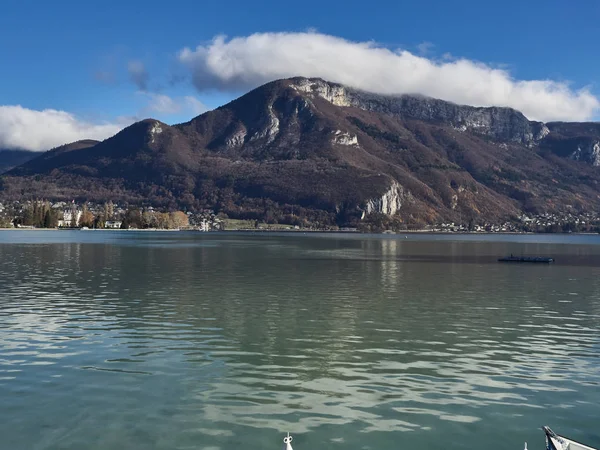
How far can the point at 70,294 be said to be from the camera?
56156 mm

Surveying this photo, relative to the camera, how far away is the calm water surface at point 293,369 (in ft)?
66.0

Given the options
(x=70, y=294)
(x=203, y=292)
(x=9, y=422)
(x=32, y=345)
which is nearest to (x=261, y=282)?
(x=203, y=292)

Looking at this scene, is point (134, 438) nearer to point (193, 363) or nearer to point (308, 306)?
point (193, 363)

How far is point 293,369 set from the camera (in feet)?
92.9

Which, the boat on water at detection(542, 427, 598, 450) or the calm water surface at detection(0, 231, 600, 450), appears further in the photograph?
the calm water surface at detection(0, 231, 600, 450)

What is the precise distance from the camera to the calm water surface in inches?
792

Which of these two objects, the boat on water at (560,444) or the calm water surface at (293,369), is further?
the calm water surface at (293,369)

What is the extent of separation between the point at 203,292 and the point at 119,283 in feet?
43.0

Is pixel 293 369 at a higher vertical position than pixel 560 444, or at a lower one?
lower

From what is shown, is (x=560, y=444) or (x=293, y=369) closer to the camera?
(x=560, y=444)

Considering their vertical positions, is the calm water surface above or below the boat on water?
below

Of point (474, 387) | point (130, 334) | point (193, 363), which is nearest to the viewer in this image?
point (474, 387)

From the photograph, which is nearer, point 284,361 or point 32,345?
point 284,361

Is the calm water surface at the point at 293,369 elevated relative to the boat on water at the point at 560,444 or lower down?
lower down
